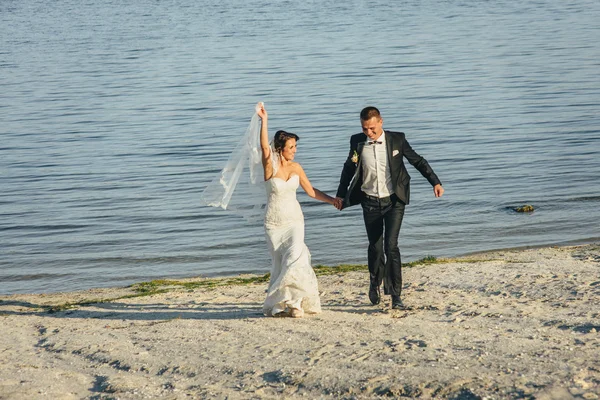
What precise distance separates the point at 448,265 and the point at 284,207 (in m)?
3.75

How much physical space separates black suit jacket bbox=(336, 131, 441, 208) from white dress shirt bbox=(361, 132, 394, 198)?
0.16ft

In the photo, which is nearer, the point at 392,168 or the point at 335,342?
the point at 335,342

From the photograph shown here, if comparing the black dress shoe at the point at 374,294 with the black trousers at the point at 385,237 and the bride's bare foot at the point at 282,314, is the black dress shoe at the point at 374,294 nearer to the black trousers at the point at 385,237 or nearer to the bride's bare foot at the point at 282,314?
the black trousers at the point at 385,237

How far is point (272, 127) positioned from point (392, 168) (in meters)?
20.0

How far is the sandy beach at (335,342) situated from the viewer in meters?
7.16

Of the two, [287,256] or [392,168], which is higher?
[392,168]

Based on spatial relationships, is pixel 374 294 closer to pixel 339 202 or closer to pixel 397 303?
pixel 397 303

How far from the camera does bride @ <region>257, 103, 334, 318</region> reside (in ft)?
30.9

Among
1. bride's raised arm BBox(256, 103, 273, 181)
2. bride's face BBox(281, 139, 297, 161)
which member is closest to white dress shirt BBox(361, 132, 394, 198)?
bride's face BBox(281, 139, 297, 161)

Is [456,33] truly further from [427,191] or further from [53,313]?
[53,313]

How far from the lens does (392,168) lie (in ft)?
30.7

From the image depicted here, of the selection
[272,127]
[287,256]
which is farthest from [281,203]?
[272,127]

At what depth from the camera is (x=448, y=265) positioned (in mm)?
12469

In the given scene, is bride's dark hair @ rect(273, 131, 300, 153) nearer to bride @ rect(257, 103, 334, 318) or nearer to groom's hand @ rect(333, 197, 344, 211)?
bride @ rect(257, 103, 334, 318)
